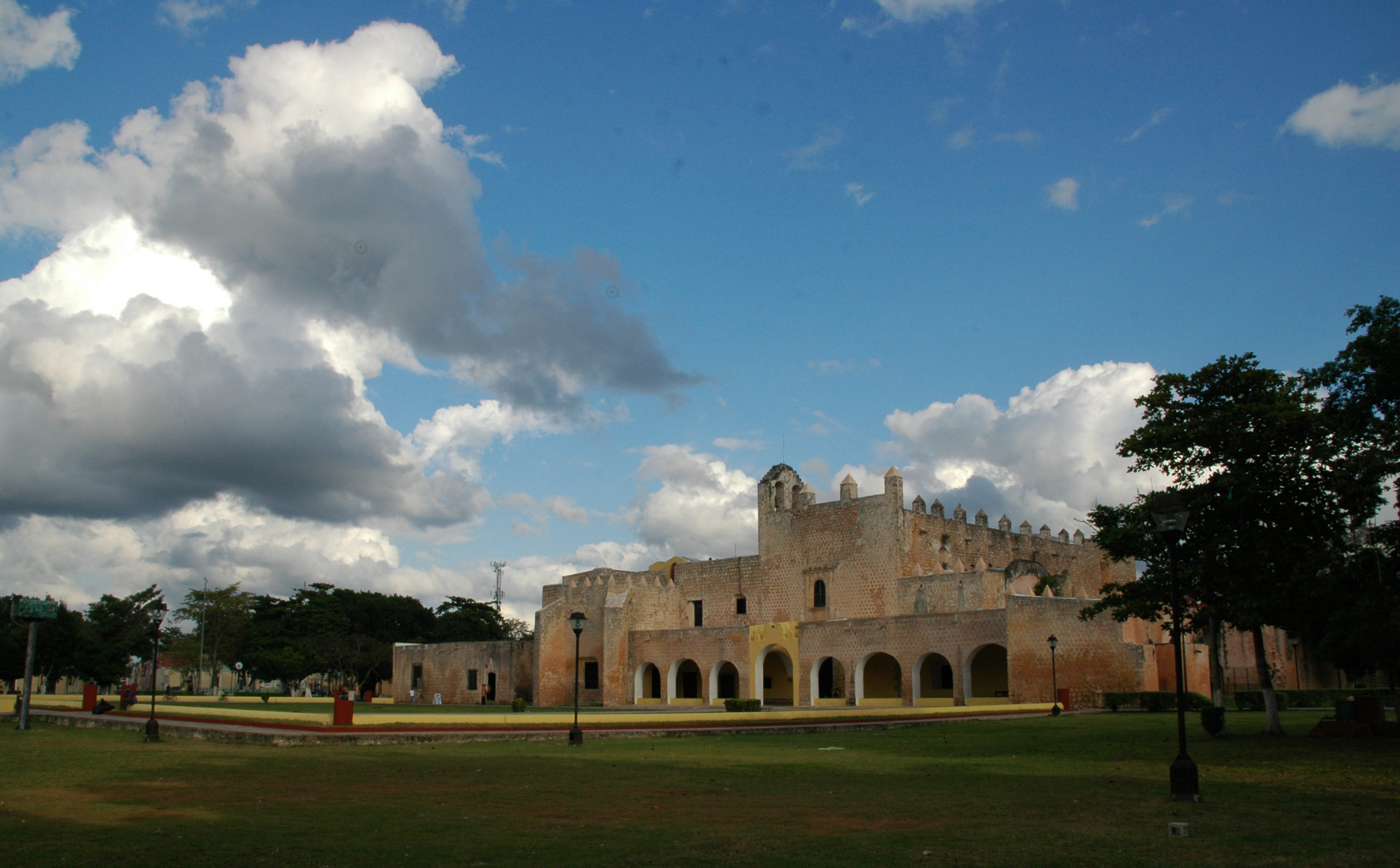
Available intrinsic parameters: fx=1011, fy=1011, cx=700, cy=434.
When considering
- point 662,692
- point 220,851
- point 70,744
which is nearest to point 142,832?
point 220,851

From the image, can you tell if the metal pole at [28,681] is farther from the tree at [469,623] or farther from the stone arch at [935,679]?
the tree at [469,623]

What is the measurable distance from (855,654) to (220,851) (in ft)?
95.9

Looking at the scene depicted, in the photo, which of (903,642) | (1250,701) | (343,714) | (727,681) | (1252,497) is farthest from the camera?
(727,681)

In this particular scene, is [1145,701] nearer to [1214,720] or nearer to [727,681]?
[1214,720]

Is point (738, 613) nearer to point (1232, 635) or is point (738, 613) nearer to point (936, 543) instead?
point (936, 543)

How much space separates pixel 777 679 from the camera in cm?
4141

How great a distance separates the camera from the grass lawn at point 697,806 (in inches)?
257

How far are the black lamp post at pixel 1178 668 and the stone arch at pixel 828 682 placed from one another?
25257 millimetres

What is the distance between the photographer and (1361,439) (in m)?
14.2

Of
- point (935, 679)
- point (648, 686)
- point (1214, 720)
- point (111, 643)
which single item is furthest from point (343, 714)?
point (111, 643)

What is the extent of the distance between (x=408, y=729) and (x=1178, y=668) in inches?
526

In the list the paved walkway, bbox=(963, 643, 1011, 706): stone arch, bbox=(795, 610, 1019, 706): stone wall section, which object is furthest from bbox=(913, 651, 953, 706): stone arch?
the paved walkway

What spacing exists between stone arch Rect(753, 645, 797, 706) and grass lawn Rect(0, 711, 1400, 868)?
24776mm

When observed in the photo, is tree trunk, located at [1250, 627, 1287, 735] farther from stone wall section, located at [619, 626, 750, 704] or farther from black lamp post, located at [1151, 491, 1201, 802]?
stone wall section, located at [619, 626, 750, 704]
